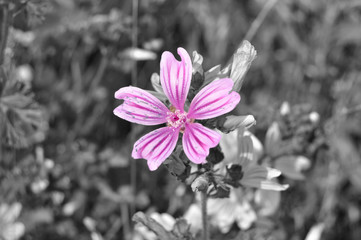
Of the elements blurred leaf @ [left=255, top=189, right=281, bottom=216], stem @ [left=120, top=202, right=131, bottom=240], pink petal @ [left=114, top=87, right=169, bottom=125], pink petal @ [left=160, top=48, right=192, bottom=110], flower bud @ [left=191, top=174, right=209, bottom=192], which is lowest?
stem @ [left=120, top=202, right=131, bottom=240]

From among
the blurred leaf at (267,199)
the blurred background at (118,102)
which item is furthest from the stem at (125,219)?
the blurred leaf at (267,199)

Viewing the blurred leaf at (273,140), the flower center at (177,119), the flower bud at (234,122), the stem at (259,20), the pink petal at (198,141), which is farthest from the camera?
the stem at (259,20)

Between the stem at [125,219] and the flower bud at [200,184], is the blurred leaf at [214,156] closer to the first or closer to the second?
the flower bud at [200,184]

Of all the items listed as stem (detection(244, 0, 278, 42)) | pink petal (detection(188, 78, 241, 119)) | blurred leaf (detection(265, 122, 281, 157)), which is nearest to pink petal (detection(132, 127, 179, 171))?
pink petal (detection(188, 78, 241, 119))

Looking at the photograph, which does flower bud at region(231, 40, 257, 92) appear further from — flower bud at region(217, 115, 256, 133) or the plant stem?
the plant stem

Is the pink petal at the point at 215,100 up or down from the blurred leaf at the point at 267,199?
up
